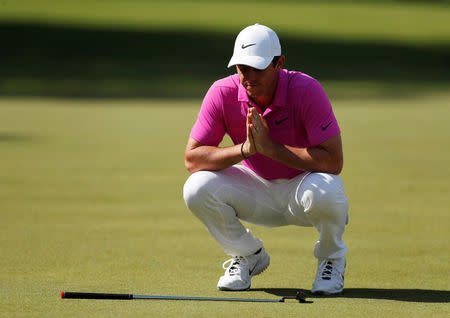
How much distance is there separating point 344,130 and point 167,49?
18511mm

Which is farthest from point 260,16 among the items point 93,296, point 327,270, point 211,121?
point 93,296

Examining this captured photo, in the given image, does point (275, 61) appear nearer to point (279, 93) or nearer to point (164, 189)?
point (279, 93)

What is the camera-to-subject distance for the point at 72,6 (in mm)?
43656

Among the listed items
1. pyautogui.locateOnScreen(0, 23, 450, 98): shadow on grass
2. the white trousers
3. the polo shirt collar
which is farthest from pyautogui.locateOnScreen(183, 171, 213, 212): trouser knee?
pyautogui.locateOnScreen(0, 23, 450, 98): shadow on grass

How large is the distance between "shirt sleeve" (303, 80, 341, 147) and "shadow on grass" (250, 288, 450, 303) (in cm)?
78

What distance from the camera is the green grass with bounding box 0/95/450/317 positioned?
4809 mm

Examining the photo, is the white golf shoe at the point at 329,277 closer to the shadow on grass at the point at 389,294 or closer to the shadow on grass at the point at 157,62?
the shadow on grass at the point at 389,294

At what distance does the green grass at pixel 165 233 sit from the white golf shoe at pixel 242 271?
83mm

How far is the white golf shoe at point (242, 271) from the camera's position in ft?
16.7

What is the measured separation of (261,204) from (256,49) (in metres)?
Answer: 0.95

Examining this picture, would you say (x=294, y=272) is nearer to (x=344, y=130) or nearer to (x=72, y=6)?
(x=344, y=130)

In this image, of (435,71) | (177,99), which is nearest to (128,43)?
(435,71)

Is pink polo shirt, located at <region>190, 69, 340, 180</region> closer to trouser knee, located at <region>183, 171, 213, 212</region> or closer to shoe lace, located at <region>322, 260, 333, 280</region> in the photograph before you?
trouser knee, located at <region>183, 171, 213, 212</region>

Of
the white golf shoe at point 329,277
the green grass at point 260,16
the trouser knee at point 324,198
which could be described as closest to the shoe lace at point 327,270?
the white golf shoe at point 329,277
